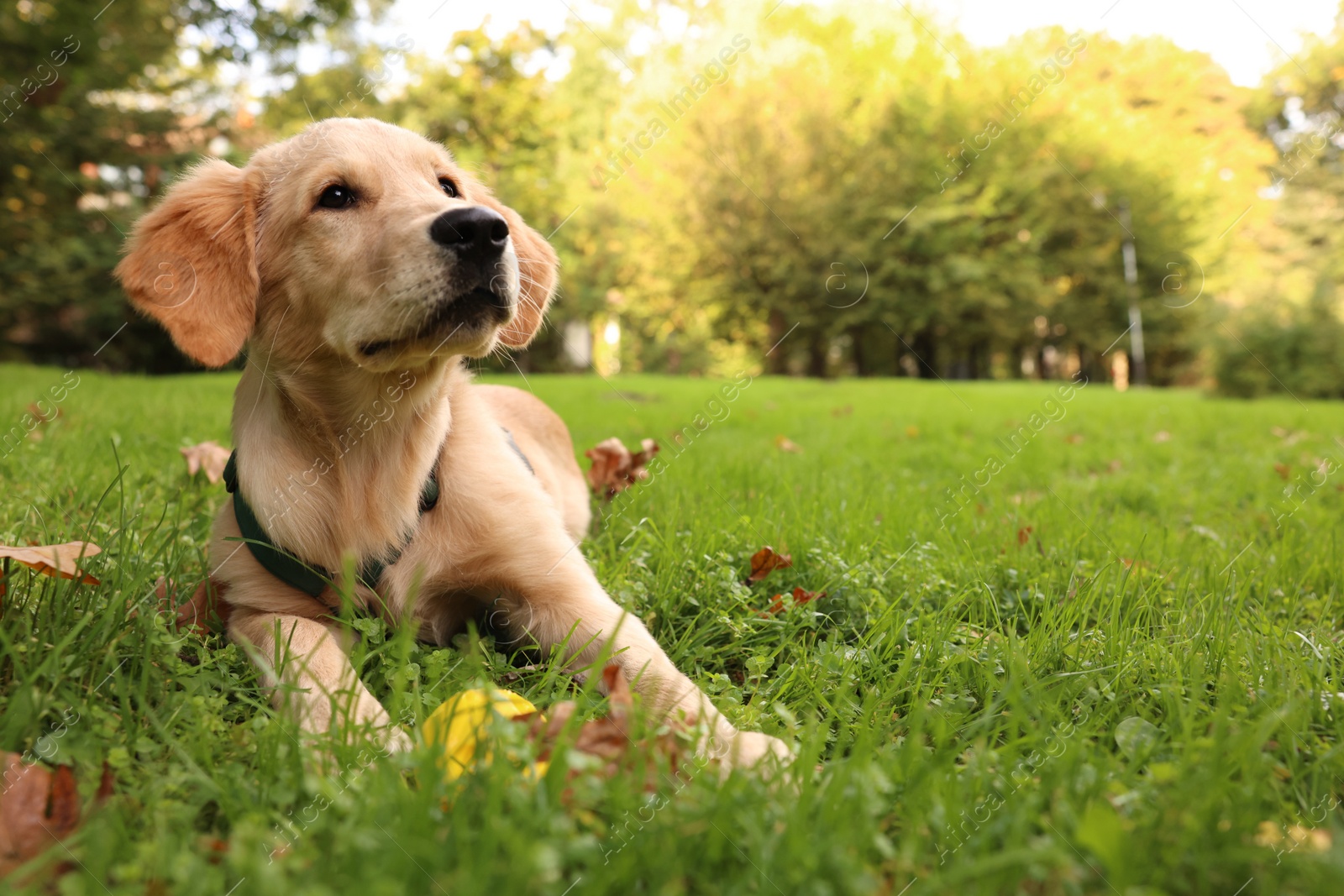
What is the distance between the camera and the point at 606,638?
175 centimetres

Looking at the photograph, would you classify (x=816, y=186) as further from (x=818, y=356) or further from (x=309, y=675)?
(x=309, y=675)

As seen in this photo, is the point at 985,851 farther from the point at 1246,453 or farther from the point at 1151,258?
the point at 1151,258

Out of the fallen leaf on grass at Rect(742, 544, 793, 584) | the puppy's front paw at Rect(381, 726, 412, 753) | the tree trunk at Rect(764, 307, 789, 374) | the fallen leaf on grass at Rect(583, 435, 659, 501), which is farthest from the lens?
the tree trunk at Rect(764, 307, 789, 374)

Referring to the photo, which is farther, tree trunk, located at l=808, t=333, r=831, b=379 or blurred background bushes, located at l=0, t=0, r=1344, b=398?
tree trunk, located at l=808, t=333, r=831, b=379

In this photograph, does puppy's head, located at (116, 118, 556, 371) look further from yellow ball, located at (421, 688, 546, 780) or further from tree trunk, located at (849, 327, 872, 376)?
tree trunk, located at (849, 327, 872, 376)

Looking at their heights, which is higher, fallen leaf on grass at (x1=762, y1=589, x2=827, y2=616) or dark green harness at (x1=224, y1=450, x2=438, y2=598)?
dark green harness at (x1=224, y1=450, x2=438, y2=598)

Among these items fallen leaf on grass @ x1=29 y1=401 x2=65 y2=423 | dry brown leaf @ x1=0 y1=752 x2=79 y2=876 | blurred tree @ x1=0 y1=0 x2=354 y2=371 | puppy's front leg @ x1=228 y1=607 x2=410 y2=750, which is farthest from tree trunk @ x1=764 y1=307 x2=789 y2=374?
dry brown leaf @ x1=0 y1=752 x2=79 y2=876

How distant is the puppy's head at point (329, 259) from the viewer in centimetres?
181

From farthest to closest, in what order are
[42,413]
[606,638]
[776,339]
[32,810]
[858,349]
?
[858,349]
[776,339]
[42,413]
[606,638]
[32,810]

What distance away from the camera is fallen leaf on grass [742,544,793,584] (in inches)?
91.8

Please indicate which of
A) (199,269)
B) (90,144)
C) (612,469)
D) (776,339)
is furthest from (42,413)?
(776,339)

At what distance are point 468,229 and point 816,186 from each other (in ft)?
73.8

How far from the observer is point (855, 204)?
885 inches

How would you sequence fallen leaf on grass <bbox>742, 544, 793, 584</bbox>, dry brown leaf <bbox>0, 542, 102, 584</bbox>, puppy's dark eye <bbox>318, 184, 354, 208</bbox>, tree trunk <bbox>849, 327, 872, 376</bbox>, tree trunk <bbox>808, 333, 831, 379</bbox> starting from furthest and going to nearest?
tree trunk <bbox>849, 327, 872, 376</bbox>, tree trunk <bbox>808, 333, 831, 379</bbox>, fallen leaf on grass <bbox>742, 544, 793, 584</bbox>, puppy's dark eye <bbox>318, 184, 354, 208</bbox>, dry brown leaf <bbox>0, 542, 102, 584</bbox>
